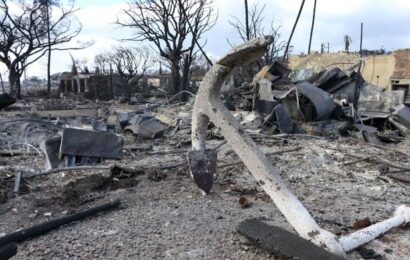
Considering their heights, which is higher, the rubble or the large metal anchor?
the large metal anchor

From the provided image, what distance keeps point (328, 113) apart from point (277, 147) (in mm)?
2646

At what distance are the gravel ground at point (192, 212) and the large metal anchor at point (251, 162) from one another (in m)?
0.13

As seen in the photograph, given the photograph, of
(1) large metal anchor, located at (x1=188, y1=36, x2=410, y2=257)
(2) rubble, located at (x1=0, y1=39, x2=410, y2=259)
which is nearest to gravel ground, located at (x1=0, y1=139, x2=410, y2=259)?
(2) rubble, located at (x1=0, y1=39, x2=410, y2=259)

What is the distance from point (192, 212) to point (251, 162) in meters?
0.73

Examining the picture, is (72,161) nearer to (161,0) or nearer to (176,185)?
(176,185)

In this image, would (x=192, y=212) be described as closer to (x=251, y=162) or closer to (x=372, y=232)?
(x=251, y=162)

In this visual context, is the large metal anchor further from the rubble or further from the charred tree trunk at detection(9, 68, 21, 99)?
the charred tree trunk at detection(9, 68, 21, 99)

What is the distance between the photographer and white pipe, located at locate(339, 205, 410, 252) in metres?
3.08

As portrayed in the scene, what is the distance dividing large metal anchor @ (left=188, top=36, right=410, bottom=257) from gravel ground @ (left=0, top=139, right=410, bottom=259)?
0.41 ft

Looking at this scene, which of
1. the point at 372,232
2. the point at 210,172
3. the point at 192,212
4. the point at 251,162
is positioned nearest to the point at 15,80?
the point at 210,172

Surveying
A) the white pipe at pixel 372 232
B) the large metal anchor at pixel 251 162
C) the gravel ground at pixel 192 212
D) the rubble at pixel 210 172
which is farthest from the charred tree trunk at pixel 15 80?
the white pipe at pixel 372 232

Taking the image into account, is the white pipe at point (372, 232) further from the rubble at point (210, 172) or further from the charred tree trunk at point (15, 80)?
the charred tree trunk at point (15, 80)

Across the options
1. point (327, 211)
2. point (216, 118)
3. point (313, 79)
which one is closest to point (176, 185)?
point (216, 118)

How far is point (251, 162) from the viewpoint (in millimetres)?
3512
